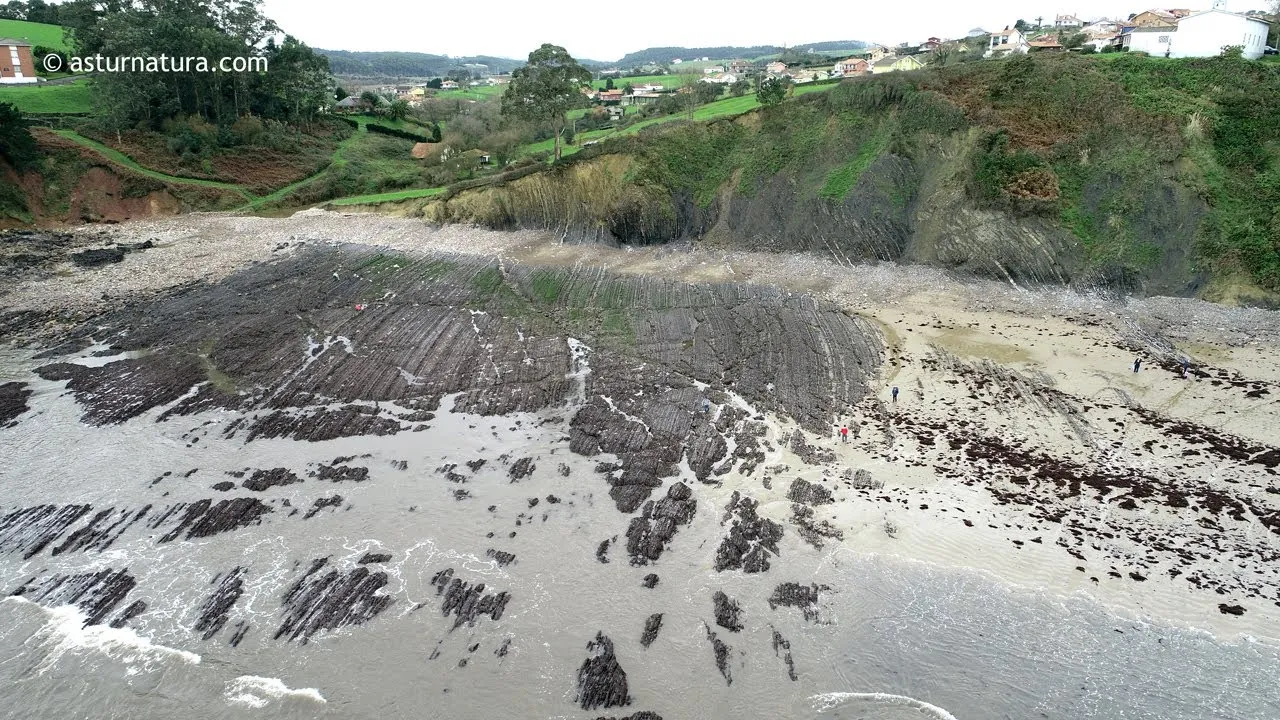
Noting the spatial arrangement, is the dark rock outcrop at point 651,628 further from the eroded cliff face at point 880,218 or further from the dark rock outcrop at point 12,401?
the eroded cliff face at point 880,218

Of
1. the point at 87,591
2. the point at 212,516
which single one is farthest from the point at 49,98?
the point at 87,591

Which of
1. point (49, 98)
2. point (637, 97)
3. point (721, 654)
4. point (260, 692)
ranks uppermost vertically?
point (637, 97)

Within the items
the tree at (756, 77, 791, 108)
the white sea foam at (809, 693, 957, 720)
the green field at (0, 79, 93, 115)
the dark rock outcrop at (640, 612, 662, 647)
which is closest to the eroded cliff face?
the tree at (756, 77, 791, 108)

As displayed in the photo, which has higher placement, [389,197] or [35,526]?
[389,197]

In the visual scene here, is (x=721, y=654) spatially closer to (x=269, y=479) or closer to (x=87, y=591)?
(x=269, y=479)

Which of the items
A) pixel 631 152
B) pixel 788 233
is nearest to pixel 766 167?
pixel 788 233

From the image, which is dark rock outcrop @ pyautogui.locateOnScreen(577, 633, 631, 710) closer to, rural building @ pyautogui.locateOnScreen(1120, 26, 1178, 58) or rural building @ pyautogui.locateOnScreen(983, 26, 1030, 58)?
rural building @ pyautogui.locateOnScreen(1120, 26, 1178, 58)

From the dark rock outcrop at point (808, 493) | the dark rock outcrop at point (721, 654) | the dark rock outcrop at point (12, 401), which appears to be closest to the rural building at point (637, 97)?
the dark rock outcrop at point (12, 401)
